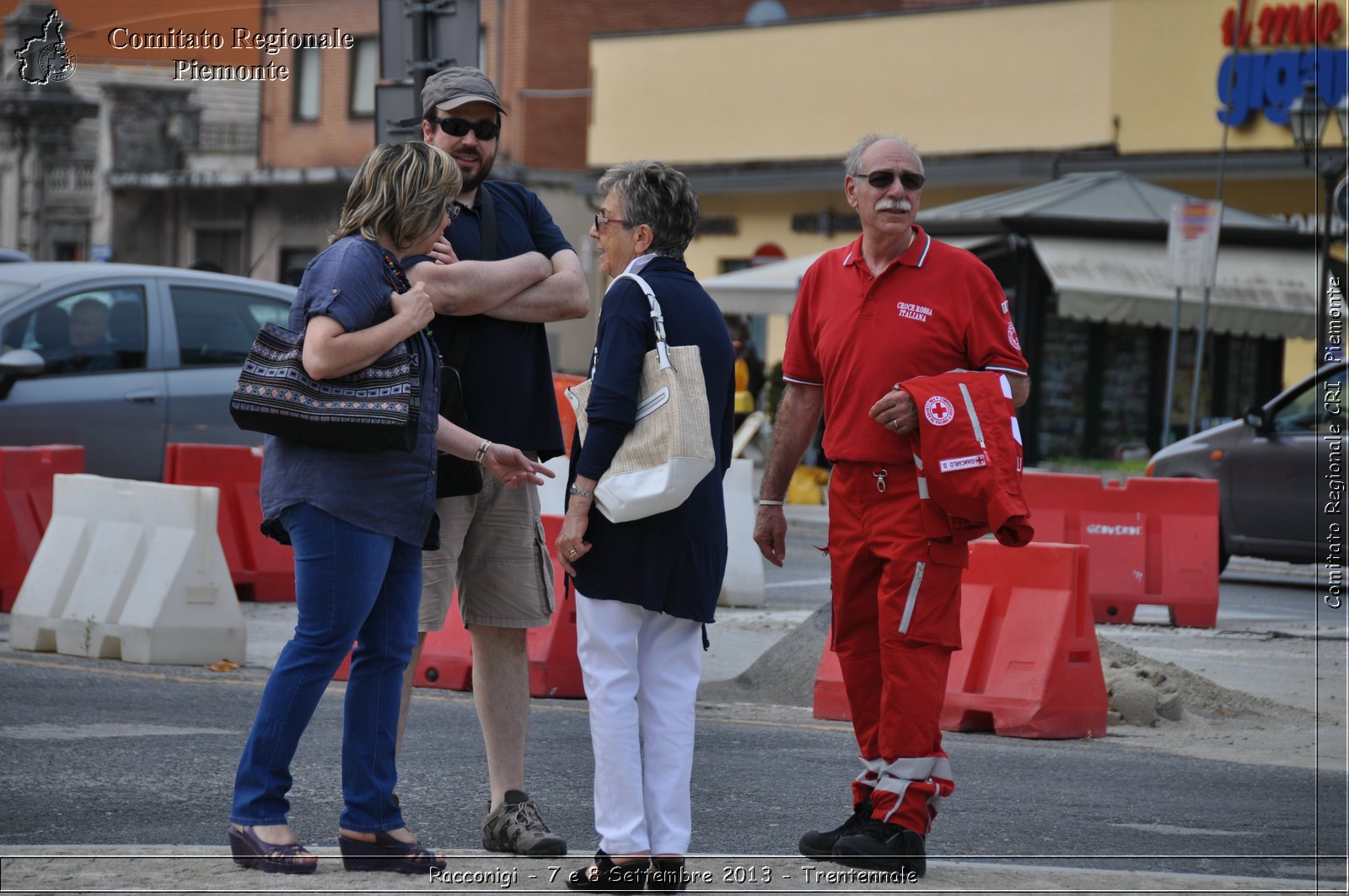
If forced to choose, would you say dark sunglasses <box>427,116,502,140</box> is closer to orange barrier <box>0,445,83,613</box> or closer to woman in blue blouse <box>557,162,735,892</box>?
woman in blue blouse <box>557,162,735,892</box>

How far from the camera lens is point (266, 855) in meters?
4.54

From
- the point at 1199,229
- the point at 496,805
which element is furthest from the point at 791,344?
the point at 1199,229

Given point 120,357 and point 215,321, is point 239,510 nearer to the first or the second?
point 120,357

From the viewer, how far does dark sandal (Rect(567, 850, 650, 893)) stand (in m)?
4.61

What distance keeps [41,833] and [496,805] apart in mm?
1285

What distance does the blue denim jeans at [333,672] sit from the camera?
460 centimetres

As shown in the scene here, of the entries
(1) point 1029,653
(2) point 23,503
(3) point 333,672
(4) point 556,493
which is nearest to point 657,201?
(3) point 333,672

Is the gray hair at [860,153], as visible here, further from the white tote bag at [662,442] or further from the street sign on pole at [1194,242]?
the street sign on pole at [1194,242]

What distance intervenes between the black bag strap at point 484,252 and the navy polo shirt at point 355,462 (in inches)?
15.1

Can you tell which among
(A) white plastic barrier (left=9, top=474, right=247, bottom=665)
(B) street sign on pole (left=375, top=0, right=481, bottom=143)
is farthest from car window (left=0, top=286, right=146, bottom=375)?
(B) street sign on pole (left=375, top=0, right=481, bottom=143)

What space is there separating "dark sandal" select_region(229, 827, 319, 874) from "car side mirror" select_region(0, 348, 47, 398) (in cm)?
684


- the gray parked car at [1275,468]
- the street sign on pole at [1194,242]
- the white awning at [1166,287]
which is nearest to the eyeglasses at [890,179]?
the gray parked car at [1275,468]

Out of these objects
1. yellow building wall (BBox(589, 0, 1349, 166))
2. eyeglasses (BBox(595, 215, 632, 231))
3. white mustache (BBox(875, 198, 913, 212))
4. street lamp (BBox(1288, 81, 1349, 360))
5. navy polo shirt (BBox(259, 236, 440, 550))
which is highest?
yellow building wall (BBox(589, 0, 1349, 166))

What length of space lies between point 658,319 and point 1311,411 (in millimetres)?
10828
